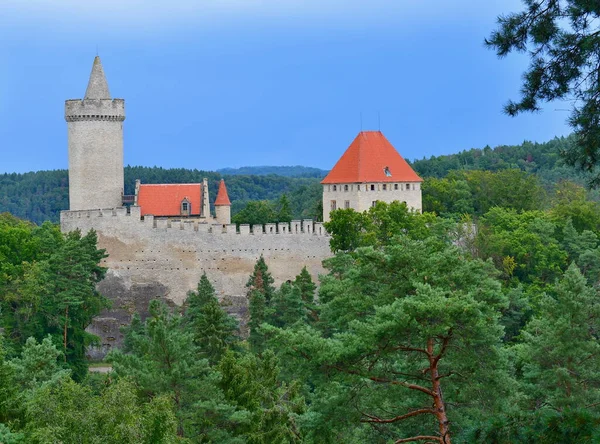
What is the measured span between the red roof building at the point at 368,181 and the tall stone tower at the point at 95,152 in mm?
7422

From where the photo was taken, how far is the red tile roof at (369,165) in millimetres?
50750

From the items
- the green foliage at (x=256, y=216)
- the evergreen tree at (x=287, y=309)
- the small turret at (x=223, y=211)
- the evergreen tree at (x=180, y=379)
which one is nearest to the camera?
the evergreen tree at (x=180, y=379)

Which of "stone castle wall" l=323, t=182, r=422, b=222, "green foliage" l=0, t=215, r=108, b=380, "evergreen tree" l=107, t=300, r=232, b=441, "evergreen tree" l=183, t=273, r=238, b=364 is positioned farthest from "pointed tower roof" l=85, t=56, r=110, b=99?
"evergreen tree" l=107, t=300, r=232, b=441

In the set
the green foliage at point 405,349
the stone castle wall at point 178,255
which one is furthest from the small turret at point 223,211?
the green foliage at point 405,349

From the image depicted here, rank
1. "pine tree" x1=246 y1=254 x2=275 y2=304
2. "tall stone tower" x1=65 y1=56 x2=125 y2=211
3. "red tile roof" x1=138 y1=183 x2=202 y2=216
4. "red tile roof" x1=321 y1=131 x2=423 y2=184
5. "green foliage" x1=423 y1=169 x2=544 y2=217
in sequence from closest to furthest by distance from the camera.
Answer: "pine tree" x1=246 y1=254 x2=275 y2=304 → "tall stone tower" x1=65 y1=56 x2=125 y2=211 → "red tile roof" x1=138 y1=183 x2=202 y2=216 → "red tile roof" x1=321 y1=131 x2=423 y2=184 → "green foliage" x1=423 y1=169 x2=544 y2=217

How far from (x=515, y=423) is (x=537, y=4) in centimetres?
556

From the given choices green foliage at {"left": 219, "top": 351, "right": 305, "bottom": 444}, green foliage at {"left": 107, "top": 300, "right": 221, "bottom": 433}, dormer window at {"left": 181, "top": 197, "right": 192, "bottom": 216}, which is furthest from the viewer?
dormer window at {"left": 181, "top": 197, "right": 192, "bottom": 216}

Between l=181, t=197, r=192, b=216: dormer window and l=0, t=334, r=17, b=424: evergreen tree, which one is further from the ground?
l=181, t=197, r=192, b=216: dormer window

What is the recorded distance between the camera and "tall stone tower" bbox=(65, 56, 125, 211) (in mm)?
49375

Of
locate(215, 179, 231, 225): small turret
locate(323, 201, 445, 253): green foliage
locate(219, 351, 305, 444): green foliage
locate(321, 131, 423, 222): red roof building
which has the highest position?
locate(321, 131, 423, 222): red roof building

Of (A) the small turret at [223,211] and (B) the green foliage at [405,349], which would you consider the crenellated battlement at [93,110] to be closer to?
(A) the small turret at [223,211]

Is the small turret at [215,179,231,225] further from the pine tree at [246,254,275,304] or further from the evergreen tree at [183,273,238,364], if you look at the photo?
the evergreen tree at [183,273,238,364]

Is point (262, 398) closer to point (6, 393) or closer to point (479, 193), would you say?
point (6, 393)

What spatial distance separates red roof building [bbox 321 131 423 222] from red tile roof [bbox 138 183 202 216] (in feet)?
15.0
